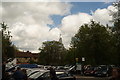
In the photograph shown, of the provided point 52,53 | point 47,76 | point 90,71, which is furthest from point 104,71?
point 52,53

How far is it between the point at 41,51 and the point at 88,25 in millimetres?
42502

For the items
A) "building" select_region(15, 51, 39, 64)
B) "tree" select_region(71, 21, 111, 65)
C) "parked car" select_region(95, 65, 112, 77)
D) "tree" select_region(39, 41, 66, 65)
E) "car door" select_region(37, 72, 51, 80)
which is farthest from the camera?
"tree" select_region(39, 41, 66, 65)

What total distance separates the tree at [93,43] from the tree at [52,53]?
39107mm

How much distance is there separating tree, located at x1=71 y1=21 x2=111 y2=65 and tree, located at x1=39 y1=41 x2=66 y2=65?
128ft

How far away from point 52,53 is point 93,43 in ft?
145

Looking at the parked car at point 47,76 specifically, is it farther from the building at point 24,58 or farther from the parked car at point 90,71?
the building at point 24,58

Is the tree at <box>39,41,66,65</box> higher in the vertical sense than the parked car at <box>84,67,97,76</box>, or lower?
higher

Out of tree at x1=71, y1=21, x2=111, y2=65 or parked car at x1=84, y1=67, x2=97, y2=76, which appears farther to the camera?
tree at x1=71, y1=21, x2=111, y2=65

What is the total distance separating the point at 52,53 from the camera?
84500 mm

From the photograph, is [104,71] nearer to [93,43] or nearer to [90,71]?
[90,71]

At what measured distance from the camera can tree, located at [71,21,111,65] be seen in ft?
137

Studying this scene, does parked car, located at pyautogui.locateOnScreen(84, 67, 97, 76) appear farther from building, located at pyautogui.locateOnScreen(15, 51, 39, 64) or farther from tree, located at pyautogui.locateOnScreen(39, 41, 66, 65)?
tree, located at pyautogui.locateOnScreen(39, 41, 66, 65)

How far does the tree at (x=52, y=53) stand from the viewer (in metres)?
84.1

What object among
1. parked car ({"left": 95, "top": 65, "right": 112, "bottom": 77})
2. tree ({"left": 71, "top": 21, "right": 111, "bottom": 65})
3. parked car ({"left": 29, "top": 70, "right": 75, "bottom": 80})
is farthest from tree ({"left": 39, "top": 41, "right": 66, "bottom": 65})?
parked car ({"left": 29, "top": 70, "right": 75, "bottom": 80})
